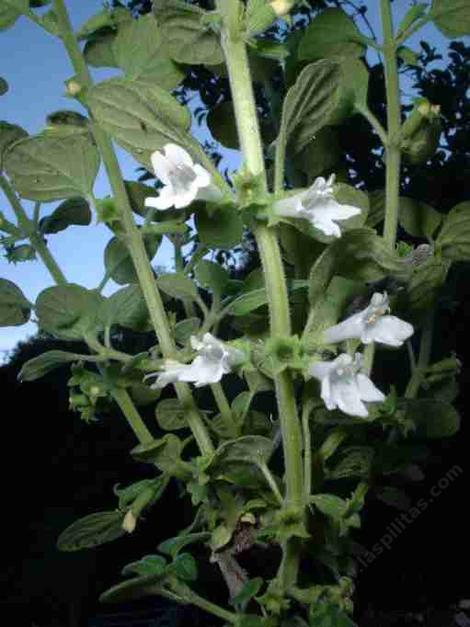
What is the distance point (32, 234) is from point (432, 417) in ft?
1.13

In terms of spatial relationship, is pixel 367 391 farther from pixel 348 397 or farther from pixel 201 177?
pixel 201 177

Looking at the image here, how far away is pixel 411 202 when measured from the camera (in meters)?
0.59

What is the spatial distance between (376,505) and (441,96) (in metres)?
1.12

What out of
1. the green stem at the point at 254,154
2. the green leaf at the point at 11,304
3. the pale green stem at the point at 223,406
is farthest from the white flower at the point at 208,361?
the green leaf at the point at 11,304

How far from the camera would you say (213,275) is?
520 millimetres

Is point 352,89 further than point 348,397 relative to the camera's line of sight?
Yes

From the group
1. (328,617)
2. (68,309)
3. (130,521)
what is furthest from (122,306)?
(328,617)

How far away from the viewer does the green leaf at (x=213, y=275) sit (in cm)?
52

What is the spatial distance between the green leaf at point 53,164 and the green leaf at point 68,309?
7 centimetres

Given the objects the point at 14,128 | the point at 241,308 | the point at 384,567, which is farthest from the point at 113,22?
the point at 384,567

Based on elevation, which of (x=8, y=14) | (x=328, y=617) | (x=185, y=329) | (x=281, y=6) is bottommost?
(x=328, y=617)

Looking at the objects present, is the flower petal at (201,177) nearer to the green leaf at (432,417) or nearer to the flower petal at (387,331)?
the flower petal at (387,331)

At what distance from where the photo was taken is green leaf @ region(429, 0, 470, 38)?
1.69 feet

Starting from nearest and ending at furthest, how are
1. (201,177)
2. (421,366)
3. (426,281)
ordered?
1. (201,177)
2. (426,281)
3. (421,366)
